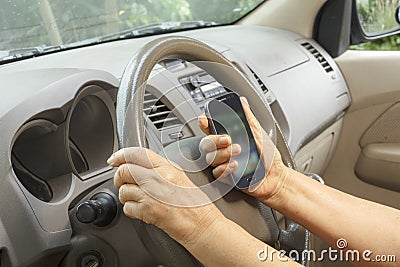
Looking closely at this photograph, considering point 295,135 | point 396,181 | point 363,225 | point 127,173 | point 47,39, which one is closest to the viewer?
point 127,173

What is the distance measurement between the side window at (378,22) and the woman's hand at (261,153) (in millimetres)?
1435

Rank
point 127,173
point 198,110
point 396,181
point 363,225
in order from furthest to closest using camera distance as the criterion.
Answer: point 396,181 < point 198,110 < point 363,225 < point 127,173

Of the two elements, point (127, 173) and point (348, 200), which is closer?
point (127, 173)

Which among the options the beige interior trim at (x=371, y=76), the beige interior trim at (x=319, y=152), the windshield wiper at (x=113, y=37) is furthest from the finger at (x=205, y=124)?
the beige interior trim at (x=371, y=76)

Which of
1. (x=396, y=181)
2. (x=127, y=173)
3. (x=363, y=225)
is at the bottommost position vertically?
(x=396, y=181)

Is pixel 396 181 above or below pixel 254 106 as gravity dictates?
below

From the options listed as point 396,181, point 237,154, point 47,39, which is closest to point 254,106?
point 237,154

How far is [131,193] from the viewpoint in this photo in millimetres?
746

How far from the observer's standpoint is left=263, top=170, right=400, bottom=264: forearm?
103 centimetres

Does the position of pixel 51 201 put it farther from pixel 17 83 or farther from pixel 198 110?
pixel 198 110

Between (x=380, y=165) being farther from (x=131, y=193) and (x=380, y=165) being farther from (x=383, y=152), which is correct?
(x=131, y=193)

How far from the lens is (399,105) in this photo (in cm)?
215

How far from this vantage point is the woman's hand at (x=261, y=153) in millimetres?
873

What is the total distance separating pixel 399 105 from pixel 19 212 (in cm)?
161
